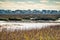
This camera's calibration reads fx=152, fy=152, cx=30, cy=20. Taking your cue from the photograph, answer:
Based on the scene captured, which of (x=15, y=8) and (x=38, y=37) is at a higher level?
(x=15, y=8)

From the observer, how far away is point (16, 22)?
97 centimetres

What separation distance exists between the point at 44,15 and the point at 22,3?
163 millimetres

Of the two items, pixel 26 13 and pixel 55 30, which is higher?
pixel 26 13

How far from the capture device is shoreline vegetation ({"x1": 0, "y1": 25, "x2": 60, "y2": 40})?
94 centimetres

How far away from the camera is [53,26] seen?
97 cm

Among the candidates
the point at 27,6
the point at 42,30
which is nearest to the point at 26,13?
the point at 27,6

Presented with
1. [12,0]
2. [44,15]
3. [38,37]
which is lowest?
[38,37]

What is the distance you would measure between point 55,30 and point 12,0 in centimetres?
34

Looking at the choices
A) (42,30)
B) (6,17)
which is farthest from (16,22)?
(42,30)

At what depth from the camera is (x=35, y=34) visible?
3.14 ft

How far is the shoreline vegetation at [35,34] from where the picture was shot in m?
0.94

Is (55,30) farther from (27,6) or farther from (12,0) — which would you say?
(12,0)

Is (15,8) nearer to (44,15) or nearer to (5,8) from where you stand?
(5,8)

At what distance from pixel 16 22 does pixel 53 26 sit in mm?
237
